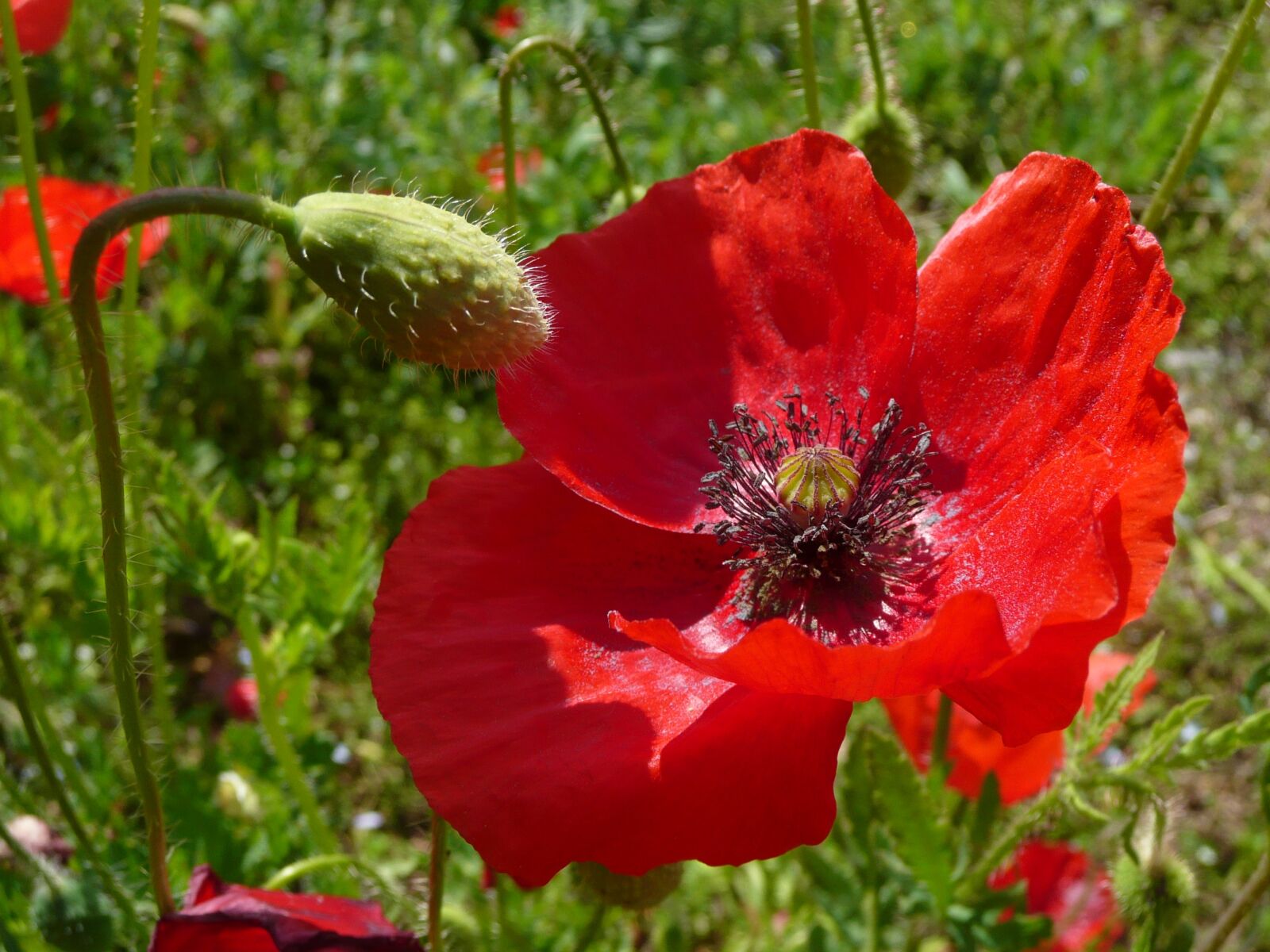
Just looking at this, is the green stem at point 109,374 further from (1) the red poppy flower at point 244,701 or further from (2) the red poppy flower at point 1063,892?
(1) the red poppy flower at point 244,701

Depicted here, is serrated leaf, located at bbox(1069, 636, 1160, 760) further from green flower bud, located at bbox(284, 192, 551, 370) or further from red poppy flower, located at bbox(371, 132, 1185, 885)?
green flower bud, located at bbox(284, 192, 551, 370)

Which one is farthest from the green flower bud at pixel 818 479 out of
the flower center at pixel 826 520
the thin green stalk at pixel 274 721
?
the thin green stalk at pixel 274 721

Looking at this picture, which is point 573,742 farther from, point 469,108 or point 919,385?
point 469,108

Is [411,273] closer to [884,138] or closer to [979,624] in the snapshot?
[979,624]

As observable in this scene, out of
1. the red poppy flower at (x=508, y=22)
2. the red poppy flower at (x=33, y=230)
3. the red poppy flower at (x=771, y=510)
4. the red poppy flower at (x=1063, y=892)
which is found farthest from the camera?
the red poppy flower at (x=508, y=22)

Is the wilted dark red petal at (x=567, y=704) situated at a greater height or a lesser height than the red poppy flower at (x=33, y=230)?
lesser

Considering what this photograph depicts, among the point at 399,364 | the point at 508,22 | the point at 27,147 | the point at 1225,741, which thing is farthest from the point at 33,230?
the point at 508,22

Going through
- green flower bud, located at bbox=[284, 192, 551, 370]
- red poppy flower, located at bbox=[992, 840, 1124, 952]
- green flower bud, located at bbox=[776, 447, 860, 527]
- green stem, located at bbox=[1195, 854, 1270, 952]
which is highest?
green flower bud, located at bbox=[284, 192, 551, 370]

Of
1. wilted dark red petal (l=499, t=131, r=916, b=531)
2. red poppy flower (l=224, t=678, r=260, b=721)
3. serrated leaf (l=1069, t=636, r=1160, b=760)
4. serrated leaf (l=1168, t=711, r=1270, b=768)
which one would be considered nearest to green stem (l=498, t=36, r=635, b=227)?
wilted dark red petal (l=499, t=131, r=916, b=531)
